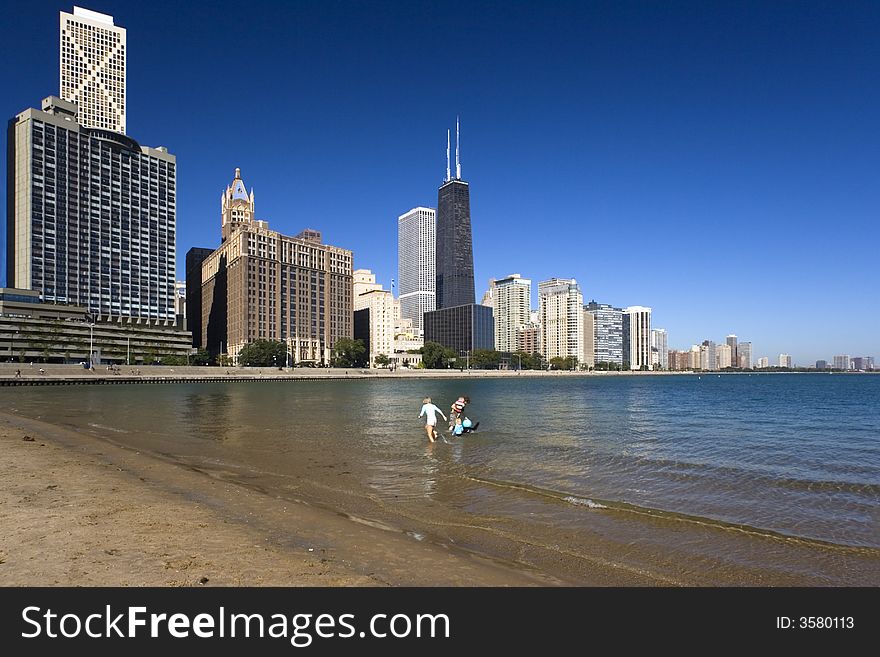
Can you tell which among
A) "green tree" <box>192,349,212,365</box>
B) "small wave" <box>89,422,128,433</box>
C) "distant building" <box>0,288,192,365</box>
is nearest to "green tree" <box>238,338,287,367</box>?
"green tree" <box>192,349,212,365</box>

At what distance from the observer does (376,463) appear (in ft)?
62.4

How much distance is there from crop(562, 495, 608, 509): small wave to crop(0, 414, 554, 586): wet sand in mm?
5246

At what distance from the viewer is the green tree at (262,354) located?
600ft

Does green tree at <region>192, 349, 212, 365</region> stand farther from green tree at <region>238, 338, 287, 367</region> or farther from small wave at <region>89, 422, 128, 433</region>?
small wave at <region>89, 422, 128, 433</region>

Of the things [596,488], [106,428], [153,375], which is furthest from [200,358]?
[596,488]

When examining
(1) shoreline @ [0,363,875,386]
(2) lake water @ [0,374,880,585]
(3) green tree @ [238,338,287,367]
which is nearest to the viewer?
(2) lake water @ [0,374,880,585]

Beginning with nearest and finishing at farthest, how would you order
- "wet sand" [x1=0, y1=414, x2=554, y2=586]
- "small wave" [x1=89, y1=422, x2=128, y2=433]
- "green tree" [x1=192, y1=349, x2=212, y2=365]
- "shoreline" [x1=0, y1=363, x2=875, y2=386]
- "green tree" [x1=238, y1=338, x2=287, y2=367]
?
"wet sand" [x1=0, y1=414, x2=554, y2=586], "small wave" [x1=89, y1=422, x2=128, y2=433], "shoreline" [x1=0, y1=363, x2=875, y2=386], "green tree" [x1=238, y1=338, x2=287, y2=367], "green tree" [x1=192, y1=349, x2=212, y2=365]

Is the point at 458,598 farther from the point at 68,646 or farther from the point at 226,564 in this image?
the point at 68,646

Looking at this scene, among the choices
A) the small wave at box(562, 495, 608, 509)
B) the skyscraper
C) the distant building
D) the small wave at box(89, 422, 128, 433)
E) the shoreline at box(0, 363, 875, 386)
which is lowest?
the shoreline at box(0, 363, 875, 386)

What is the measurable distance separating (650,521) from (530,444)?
42.1ft

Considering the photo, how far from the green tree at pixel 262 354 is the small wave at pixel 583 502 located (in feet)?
592

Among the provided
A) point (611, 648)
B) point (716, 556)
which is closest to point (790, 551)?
point (716, 556)

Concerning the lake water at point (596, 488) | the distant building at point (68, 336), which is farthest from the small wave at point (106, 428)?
the distant building at point (68, 336)

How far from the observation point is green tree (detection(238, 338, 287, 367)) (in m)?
183
